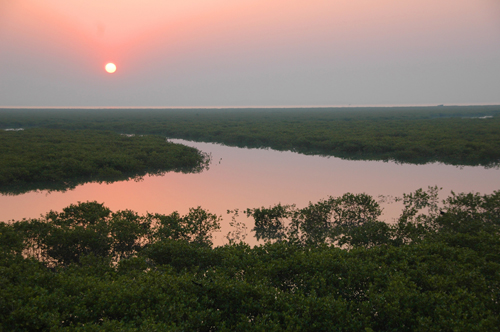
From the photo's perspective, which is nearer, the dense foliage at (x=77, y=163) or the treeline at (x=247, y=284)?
the treeline at (x=247, y=284)

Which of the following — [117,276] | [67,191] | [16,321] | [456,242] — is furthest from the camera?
[67,191]

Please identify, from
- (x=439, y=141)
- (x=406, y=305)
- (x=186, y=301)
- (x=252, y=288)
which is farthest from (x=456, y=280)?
(x=439, y=141)

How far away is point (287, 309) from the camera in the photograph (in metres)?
6.09

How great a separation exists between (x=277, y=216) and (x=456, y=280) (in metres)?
7.10

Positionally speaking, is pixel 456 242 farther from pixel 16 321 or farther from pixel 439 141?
pixel 439 141

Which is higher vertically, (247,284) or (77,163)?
(77,163)

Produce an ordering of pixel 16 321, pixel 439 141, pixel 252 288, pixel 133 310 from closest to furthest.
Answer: pixel 16 321 < pixel 133 310 < pixel 252 288 < pixel 439 141

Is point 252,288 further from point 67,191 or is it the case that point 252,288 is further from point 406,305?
point 67,191

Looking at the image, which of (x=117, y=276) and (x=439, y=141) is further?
(x=439, y=141)

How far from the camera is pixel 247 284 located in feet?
21.5

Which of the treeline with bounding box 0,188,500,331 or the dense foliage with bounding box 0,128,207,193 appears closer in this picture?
the treeline with bounding box 0,188,500,331

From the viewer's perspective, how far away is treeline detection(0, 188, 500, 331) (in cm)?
568

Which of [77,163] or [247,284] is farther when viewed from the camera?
[77,163]

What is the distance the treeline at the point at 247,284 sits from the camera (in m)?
5.68
